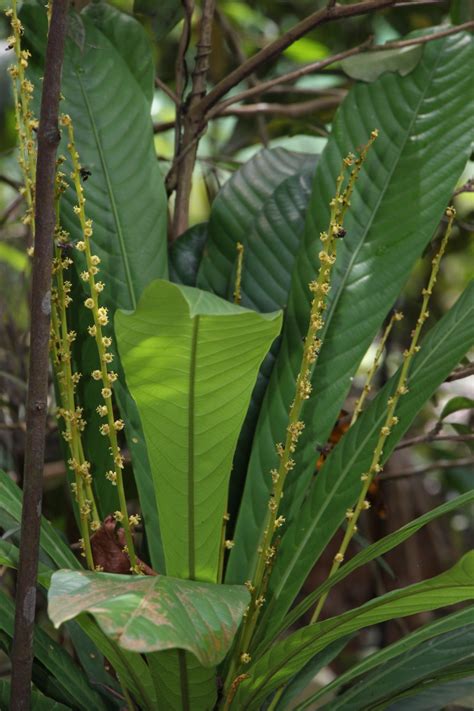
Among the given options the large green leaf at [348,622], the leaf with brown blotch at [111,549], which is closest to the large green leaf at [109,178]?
the leaf with brown blotch at [111,549]

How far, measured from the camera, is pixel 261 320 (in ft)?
1.61

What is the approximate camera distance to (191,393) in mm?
549

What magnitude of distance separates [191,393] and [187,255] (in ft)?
1.47

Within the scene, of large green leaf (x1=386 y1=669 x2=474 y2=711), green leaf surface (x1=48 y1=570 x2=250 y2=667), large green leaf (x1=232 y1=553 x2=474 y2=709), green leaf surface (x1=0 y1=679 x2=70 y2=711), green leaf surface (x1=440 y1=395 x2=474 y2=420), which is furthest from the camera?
green leaf surface (x1=440 y1=395 x2=474 y2=420)

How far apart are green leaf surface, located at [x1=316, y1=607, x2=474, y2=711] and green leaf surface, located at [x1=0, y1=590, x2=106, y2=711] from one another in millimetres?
185

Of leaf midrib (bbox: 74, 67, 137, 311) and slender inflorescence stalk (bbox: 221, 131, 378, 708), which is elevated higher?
leaf midrib (bbox: 74, 67, 137, 311)

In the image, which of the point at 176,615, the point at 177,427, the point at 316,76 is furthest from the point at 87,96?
the point at 316,76

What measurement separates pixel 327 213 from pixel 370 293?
0.09 meters

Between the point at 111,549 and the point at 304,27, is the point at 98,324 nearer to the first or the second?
the point at 111,549

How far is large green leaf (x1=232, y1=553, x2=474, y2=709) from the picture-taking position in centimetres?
54

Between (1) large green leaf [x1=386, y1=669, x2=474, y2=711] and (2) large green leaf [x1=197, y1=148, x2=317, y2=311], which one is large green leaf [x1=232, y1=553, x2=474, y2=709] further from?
(2) large green leaf [x1=197, y1=148, x2=317, y2=311]

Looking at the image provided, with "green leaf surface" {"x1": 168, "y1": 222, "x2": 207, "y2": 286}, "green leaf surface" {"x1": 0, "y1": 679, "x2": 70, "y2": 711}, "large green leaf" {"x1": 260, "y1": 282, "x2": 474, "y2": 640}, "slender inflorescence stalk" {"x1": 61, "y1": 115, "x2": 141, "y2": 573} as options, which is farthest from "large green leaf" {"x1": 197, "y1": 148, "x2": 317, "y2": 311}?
"green leaf surface" {"x1": 0, "y1": 679, "x2": 70, "y2": 711}

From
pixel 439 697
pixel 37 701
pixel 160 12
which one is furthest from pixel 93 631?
pixel 160 12

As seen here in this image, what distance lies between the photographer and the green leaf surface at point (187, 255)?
0.97 metres
